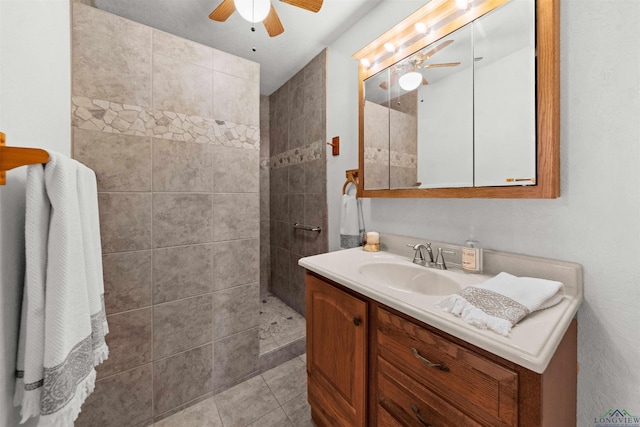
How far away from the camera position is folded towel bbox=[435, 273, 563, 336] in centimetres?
59

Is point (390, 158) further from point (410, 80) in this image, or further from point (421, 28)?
point (421, 28)

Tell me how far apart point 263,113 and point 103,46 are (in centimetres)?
166

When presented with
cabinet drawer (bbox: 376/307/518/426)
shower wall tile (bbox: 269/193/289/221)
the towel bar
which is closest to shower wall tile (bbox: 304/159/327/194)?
the towel bar

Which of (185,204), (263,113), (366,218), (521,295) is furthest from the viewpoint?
(263,113)

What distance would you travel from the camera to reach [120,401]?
1.21m

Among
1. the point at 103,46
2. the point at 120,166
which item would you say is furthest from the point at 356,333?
the point at 103,46

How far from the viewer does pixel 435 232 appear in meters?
1.17

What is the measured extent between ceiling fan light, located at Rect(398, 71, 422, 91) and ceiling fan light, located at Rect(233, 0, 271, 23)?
77cm

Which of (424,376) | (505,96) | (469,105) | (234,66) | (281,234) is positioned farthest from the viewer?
(281,234)

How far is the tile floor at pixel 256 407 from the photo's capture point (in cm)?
128

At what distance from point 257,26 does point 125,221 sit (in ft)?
4.92

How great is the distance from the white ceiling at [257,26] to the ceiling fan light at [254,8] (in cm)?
35

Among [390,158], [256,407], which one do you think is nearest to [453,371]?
[390,158]

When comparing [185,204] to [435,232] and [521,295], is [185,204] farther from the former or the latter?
[521,295]
